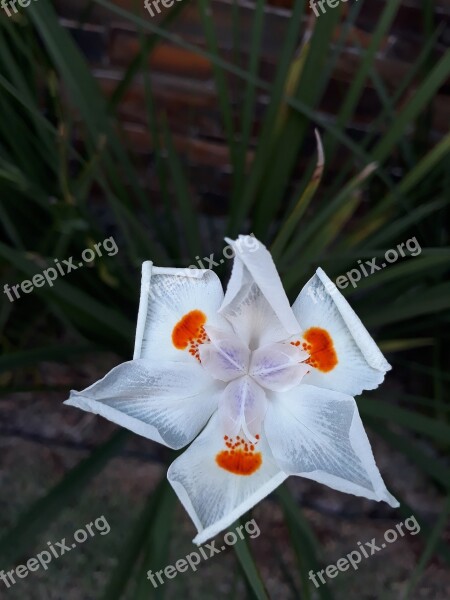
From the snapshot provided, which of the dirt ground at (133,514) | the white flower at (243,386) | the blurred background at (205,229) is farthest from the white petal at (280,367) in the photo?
the dirt ground at (133,514)

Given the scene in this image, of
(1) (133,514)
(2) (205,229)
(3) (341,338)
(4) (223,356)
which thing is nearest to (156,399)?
(4) (223,356)

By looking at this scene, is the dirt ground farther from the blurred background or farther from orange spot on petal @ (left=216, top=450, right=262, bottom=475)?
orange spot on petal @ (left=216, top=450, right=262, bottom=475)

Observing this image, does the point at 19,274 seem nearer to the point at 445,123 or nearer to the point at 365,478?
the point at 365,478

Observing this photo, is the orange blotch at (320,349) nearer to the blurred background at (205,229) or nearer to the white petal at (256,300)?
the white petal at (256,300)

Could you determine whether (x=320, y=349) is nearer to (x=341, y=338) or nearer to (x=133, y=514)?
(x=341, y=338)

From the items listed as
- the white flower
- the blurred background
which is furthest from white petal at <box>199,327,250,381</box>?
the blurred background
